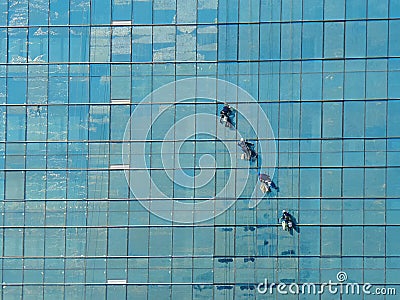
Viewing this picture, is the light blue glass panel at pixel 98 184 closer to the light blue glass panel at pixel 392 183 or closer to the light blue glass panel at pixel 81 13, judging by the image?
the light blue glass panel at pixel 81 13

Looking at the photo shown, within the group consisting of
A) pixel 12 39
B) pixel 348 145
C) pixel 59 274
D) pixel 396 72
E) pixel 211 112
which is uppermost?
pixel 12 39

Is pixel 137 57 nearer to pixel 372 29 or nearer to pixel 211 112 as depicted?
pixel 211 112

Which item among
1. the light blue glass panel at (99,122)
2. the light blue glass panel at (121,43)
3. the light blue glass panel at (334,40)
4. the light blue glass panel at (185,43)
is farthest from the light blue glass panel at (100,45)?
the light blue glass panel at (334,40)

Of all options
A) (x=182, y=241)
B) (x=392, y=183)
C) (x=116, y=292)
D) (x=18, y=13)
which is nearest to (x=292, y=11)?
(x=392, y=183)

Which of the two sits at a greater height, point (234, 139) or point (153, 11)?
point (153, 11)

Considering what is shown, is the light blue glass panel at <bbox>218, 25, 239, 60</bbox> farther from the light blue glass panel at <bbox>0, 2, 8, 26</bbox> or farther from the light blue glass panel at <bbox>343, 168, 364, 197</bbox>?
the light blue glass panel at <bbox>0, 2, 8, 26</bbox>

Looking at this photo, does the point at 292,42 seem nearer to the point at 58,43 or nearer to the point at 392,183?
the point at 392,183

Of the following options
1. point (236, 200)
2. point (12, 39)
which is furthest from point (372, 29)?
point (12, 39)
